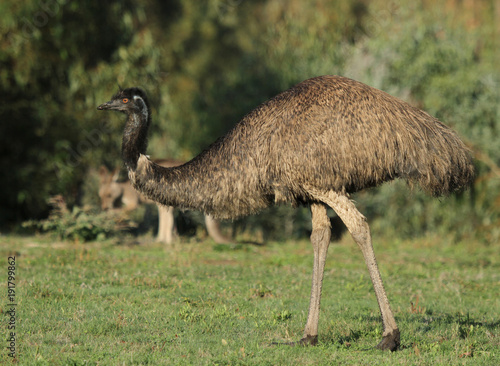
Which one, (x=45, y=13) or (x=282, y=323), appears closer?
(x=282, y=323)

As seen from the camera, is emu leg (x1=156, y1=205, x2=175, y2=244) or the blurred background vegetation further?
the blurred background vegetation

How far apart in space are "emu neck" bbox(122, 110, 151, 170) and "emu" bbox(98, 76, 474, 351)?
1.73 ft

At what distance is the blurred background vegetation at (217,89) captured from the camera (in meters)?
17.5

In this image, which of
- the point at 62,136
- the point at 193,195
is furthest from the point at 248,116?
the point at 62,136

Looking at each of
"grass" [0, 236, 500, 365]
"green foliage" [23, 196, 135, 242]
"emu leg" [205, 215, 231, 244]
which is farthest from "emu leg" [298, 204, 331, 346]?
"emu leg" [205, 215, 231, 244]

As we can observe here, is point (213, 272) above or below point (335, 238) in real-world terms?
below

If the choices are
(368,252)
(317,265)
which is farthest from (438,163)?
(317,265)

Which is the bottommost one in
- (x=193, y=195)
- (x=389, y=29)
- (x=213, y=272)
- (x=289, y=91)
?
(x=213, y=272)

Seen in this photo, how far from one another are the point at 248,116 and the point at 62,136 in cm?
1179

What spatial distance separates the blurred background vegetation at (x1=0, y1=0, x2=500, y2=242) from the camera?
687 inches

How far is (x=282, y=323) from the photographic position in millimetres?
Answer: 7672

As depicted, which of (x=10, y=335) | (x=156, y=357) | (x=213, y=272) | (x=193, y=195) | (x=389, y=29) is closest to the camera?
(x=156, y=357)

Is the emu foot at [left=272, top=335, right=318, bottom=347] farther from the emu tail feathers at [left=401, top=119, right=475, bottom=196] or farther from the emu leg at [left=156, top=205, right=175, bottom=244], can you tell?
the emu leg at [left=156, top=205, right=175, bottom=244]

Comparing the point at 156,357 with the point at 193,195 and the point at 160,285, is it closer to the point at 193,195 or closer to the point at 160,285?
the point at 193,195
